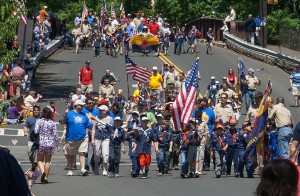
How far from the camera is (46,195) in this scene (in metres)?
17.3

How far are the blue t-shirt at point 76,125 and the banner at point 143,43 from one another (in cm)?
2675

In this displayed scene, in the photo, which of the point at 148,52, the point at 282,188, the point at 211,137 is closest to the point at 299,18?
the point at 148,52

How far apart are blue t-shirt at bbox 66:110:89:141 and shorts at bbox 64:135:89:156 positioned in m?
0.10

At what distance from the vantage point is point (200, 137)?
70.9 ft

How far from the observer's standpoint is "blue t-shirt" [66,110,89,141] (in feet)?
67.5

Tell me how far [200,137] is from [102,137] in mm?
2136

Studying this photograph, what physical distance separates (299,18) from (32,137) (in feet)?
168

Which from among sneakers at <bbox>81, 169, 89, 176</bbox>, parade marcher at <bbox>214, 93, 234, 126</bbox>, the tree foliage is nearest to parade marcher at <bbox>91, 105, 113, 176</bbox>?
sneakers at <bbox>81, 169, 89, 176</bbox>

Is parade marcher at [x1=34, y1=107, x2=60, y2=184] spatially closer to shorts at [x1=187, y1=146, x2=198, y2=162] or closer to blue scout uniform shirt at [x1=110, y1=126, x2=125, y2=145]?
blue scout uniform shirt at [x1=110, y1=126, x2=125, y2=145]

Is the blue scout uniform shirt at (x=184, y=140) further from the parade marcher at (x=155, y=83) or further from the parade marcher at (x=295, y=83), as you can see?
the parade marcher at (x=295, y=83)

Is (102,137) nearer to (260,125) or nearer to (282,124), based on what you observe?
(260,125)

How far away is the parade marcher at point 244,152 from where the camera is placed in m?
20.8

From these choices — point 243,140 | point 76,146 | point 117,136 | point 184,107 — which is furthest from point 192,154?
point 76,146

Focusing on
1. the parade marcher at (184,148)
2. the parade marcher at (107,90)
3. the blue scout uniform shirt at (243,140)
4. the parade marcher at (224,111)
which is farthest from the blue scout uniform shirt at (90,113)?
the parade marcher at (107,90)
